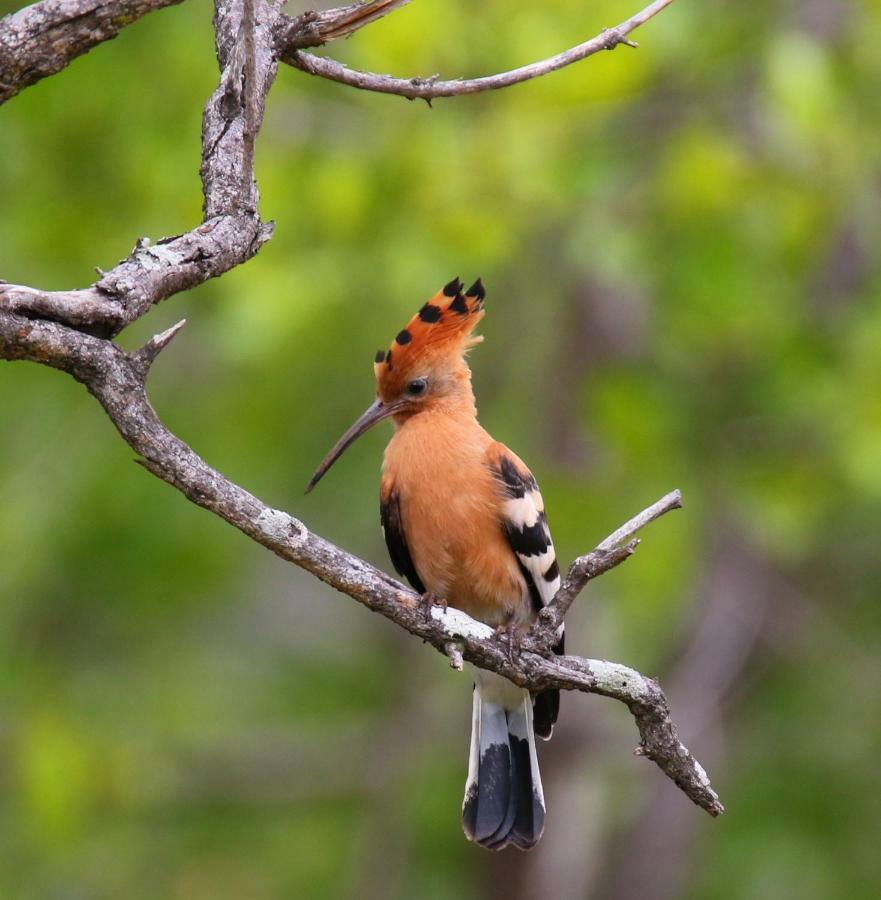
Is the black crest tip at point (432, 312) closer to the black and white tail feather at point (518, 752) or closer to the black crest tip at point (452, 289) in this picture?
the black crest tip at point (452, 289)

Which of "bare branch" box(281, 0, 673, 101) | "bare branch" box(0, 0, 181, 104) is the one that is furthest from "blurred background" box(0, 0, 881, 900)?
"bare branch" box(0, 0, 181, 104)

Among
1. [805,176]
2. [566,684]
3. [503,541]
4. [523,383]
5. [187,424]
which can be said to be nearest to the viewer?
[566,684]

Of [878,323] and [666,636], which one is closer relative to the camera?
[878,323]

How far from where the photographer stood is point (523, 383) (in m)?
9.12

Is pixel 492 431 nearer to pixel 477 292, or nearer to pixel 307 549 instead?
pixel 477 292

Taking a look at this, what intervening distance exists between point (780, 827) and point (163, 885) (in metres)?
4.05

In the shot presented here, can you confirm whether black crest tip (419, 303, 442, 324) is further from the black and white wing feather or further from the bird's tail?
the bird's tail

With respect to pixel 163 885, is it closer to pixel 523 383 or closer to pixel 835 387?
pixel 523 383

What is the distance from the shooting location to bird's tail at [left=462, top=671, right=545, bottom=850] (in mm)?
4312

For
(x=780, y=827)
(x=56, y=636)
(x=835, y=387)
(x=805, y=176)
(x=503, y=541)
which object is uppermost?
(x=503, y=541)

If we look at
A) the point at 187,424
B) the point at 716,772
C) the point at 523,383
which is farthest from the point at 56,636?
the point at 716,772

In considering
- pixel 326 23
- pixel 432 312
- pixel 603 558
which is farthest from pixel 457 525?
pixel 326 23

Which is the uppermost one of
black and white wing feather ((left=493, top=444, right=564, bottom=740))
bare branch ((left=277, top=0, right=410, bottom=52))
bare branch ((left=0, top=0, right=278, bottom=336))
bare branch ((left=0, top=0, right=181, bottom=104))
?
bare branch ((left=0, top=0, right=181, bottom=104))

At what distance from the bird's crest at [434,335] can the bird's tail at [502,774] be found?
3.70 ft
